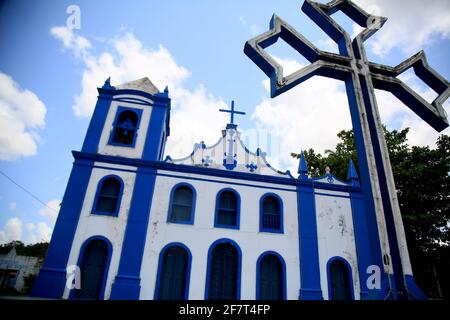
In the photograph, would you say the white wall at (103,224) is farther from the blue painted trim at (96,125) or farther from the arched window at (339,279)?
the arched window at (339,279)

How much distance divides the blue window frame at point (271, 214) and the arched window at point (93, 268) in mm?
6006

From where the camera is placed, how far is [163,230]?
34.0 feet

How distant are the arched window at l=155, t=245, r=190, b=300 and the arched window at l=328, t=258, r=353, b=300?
559cm

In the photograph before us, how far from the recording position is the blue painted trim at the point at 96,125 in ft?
Answer: 36.7

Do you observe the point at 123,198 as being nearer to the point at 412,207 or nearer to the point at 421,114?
the point at 421,114

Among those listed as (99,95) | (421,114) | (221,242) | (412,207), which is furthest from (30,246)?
(421,114)

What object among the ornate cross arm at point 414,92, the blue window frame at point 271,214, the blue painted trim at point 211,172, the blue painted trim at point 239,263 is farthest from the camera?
the blue window frame at point 271,214

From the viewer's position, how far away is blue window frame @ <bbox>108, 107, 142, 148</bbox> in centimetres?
1182

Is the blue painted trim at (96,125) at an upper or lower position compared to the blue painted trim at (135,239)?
upper

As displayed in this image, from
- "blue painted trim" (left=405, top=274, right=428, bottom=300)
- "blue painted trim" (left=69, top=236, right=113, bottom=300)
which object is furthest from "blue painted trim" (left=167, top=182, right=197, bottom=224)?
"blue painted trim" (left=405, top=274, right=428, bottom=300)

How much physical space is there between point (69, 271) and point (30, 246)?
44.7 meters

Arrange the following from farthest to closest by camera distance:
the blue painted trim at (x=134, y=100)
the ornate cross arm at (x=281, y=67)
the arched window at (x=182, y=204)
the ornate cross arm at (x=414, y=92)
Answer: the blue painted trim at (x=134, y=100) → the arched window at (x=182, y=204) → the ornate cross arm at (x=414, y=92) → the ornate cross arm at (x=281, y=67)

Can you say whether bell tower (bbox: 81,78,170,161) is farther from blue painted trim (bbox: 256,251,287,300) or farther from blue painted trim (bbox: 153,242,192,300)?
blue painted trim (bbox: 256,251,287,300)

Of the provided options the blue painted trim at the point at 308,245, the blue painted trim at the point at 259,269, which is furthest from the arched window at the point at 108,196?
the blue painted trim at the point at 308,245
